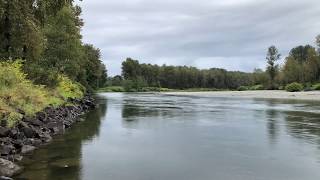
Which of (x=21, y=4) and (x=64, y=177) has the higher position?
(x=21, y=4)

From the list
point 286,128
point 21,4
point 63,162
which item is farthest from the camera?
point 286,128

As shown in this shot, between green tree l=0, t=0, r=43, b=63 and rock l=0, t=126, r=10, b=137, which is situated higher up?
green tree l=0, t=0, r=43, b=63

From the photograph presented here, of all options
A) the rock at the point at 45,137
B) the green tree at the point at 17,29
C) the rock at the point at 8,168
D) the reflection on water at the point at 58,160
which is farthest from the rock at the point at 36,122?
the rock at the point at 8,168

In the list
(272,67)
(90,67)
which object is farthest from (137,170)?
(272,67)

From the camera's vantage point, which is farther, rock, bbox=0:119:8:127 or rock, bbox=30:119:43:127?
rock, bbox=30:119:43:127

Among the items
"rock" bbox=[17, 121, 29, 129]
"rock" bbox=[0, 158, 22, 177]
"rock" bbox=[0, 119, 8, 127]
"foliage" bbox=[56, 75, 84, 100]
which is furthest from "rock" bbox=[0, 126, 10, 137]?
"foliage" bbox=[56, 75, 84, 100]

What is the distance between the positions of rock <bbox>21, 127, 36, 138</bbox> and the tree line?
20.0 feet

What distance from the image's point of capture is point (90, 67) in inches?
3679

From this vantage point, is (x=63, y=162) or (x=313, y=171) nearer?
(x=313, y=171)

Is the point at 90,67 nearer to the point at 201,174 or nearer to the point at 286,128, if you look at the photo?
the point at 286,128

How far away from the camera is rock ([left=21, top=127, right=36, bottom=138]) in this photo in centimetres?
2215

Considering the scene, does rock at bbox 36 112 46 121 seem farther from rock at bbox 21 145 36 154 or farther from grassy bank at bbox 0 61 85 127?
rock at bbox 21 145 36 154

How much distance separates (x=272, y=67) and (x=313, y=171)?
13558cm

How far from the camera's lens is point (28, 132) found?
22328 mm
